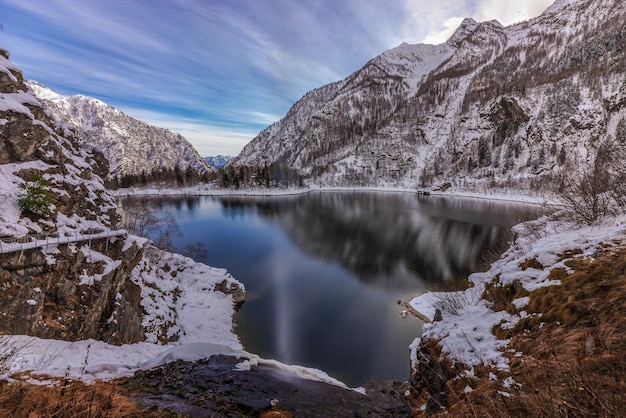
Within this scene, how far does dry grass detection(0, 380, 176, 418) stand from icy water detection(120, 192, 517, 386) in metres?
13.4

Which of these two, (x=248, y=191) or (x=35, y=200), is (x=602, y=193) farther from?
(x=248, y=191)

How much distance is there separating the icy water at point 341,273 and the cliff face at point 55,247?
344 inches

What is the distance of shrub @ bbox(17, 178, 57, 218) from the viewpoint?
13.0 meters

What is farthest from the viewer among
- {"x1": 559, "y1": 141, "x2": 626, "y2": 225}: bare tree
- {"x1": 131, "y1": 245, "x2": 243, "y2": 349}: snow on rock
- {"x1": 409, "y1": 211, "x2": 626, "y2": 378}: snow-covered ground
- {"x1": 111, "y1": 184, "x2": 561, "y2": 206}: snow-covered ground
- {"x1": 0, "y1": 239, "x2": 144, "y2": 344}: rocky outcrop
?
{"x1": 111, "y1": 184, "x2": 561, "y2": 206}: snow-covered ground

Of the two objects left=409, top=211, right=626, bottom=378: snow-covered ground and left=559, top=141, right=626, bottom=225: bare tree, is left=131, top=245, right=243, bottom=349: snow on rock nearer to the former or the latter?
left=409, top=211, right=626, bottom=378: snow-covered ground

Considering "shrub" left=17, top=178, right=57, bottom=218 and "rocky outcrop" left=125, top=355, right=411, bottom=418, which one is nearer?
"rocky outcrop" left=125, top=355, right=411, bottom=418

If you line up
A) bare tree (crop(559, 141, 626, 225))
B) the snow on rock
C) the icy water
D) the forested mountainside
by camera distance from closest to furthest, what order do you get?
bare tree (crop(559, 141, 626, 225))
the snow on rock
the icy water
the forested mountainside

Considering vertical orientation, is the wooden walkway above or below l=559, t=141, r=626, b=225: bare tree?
below

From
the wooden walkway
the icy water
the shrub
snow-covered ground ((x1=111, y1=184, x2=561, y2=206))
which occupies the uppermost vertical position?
the shrub

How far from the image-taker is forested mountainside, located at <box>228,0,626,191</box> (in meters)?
98.8

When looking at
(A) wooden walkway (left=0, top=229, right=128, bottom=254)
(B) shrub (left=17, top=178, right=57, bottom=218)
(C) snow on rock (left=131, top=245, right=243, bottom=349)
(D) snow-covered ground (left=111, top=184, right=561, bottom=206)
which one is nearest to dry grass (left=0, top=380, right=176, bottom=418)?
(A) wooden walkway (left=0, top=229, right=128, bottom=254)

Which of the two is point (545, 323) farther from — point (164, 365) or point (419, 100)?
point (419, 100)

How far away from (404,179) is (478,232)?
10703 cm

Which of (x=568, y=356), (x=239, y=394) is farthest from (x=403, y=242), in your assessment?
(x=568, y=356)
